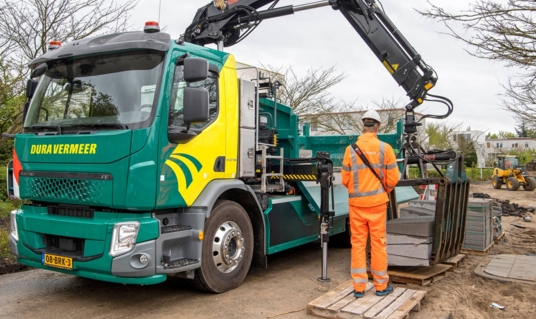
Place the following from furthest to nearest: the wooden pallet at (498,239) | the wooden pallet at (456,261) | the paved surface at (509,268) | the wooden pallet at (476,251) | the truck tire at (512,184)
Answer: the truck tire at (512,184) < the wooden pallet at (498,239) < the wooden pallet at (476,251) < the wooden pallet at (456,261) < the paved surface at (509,268)

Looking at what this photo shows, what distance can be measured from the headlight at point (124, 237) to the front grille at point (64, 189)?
384mm

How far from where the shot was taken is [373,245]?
4762 millimetres

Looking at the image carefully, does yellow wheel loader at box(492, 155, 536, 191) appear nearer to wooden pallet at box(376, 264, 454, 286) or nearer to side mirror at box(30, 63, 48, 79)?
wooden pallet at box(376, 264, 454, 286)

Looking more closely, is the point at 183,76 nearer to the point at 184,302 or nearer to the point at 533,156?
the point at 184,302

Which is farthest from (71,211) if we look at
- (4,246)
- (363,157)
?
(363,157)

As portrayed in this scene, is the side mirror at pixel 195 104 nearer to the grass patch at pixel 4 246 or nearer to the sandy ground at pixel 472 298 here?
the sandy ground at pixel 472 298

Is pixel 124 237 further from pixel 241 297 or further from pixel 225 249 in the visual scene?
pixel 241 297

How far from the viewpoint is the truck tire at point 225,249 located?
4.84 m

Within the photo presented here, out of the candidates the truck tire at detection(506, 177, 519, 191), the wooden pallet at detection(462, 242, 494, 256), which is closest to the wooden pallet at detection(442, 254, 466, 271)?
the wooden pallet at detection(462, 242, 494, 256)

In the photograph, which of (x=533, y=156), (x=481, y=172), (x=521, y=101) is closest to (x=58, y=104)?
(x=521, y=101)

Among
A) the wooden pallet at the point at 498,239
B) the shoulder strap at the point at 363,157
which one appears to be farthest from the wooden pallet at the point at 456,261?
the shoulder strap at the point at 363,157

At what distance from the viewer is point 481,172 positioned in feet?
110

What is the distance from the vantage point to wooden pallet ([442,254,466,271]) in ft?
20.3

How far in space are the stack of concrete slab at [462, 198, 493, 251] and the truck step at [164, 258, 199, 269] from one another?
4808mm
